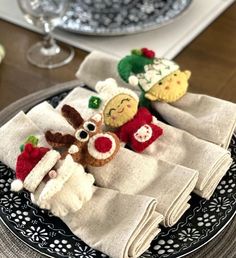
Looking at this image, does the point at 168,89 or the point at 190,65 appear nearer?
the point at 168,89

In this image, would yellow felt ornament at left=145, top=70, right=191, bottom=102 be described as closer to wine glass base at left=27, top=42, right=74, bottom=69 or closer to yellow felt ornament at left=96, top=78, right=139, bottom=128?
yellow felt ornament at left=96, top=78, right=139, bottom=128

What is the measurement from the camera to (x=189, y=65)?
0.92 metres

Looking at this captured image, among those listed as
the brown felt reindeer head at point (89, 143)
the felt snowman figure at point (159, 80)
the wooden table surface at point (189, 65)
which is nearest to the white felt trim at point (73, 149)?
the brown felt reindeer head at point (89, 143)

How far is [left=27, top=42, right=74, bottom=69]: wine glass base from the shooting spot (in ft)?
3.13

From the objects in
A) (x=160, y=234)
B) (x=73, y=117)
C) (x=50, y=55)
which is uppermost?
(x=50, y=55)

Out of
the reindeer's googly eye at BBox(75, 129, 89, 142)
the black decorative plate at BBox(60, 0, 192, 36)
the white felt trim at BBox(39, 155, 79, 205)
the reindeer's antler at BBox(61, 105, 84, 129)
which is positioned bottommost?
the white felt trim at BBox(39, 155, 79, 205)

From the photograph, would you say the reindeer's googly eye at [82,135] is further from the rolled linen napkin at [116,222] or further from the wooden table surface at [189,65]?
the wooden table surface at [189,65]

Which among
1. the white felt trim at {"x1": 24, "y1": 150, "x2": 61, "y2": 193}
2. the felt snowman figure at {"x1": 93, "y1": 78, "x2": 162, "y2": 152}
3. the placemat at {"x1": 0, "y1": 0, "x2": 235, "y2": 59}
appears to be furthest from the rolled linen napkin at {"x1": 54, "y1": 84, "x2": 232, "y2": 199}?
the placemat at {"x1": 0, "y1": 0, "x2": 235, "y2": 59}

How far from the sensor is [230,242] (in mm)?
608

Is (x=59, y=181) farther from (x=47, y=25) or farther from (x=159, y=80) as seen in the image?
(x=47, y=25)

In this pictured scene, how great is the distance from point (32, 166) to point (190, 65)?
414 mm

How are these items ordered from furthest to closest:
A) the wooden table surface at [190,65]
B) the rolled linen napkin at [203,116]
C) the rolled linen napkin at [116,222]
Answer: the wooden table surface at [190,65] → the rolled linen napkin at [203,116] → the rolled linen napkin at [116,222]

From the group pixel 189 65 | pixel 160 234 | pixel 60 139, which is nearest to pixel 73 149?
pixel 60 139

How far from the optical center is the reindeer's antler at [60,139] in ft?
1.98
